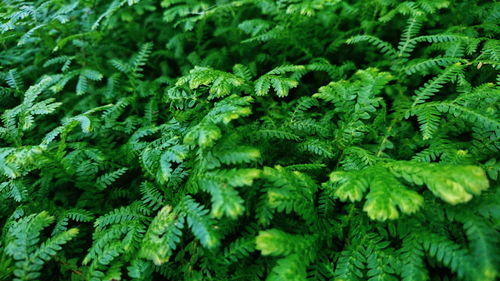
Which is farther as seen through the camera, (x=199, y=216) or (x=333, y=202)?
(x=333, y=202)

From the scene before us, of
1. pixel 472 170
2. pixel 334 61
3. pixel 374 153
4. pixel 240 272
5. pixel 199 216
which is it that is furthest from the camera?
pixel 334 61

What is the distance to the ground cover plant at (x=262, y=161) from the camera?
1.67 m

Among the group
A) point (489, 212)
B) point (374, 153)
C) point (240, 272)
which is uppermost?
point (489, 212)

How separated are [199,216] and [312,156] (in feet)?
3.28

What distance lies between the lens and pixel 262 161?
217 centimetres

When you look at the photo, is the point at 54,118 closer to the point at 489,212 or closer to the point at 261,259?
the point at 261,259

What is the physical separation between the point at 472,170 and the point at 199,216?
1377 millimetres

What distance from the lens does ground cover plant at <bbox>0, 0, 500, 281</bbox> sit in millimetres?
1672

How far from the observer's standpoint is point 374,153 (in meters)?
2.28

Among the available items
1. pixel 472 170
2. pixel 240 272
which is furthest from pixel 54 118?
A: pixel 472 170

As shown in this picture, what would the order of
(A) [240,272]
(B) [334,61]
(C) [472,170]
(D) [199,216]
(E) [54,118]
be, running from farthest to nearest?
(B) [334,61] → (E) [54,118] → (A) [240,272] → (D) [199,216] → (C) [472,170]

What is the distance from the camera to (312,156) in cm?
234

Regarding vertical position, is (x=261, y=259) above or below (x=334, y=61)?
below

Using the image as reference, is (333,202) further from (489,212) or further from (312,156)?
(489,212)
